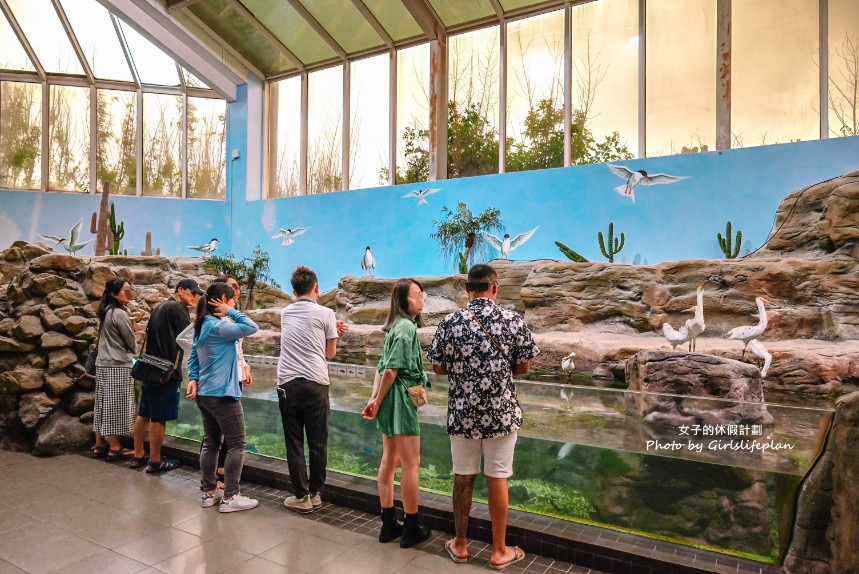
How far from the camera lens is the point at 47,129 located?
13266mm

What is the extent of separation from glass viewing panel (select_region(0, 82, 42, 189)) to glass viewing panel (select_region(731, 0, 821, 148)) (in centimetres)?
1464

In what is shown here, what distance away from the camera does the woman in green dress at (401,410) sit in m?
2.81

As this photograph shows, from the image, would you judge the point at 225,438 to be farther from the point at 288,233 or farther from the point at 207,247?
the point at 207,247

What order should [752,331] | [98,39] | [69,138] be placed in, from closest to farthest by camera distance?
[752,331] < [98,39] < [69,138]

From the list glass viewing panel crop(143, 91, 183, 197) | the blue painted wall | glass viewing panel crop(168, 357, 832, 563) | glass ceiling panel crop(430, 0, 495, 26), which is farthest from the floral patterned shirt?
glass viewing panel crop(143, 91, 183, 197)

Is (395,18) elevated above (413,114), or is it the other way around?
(395,18)

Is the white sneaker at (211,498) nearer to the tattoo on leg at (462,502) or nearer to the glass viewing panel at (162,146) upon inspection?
the tattoo on leg at (462,502)

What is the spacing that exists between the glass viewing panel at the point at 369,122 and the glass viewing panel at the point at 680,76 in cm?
545

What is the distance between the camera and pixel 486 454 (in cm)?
263

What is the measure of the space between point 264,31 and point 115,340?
1012 centimetres

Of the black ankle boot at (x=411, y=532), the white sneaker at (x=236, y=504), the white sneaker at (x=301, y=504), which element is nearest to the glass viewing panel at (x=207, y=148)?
the white sneaker at (x=236, y=504)

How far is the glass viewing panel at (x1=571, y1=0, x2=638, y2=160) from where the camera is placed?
9.68m

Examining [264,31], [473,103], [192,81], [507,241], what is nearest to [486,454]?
[507,241]

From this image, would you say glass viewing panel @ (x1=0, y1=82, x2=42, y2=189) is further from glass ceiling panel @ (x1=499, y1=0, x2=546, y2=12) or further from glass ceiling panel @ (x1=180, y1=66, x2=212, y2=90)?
glass ceiling panel @ (x1=499, y1=0, x2=546, y2=12)
